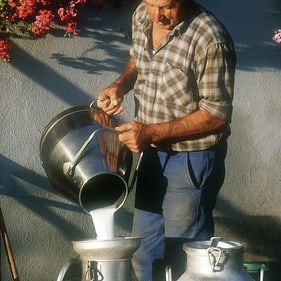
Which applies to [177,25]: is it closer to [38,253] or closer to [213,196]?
[213,196]

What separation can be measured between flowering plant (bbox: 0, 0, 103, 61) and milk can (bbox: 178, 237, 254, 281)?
192cm

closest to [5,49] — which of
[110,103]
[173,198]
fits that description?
[110,103]

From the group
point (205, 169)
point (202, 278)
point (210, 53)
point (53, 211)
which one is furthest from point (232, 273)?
point (53, 211)

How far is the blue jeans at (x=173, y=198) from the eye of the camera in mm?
5125

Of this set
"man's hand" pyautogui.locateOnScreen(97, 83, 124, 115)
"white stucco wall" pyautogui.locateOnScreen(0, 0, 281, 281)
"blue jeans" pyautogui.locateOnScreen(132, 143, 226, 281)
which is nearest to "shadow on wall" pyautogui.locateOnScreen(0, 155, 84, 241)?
"white stucco wall" pyautogui.locateOnScreen(0, 0, 281, 281)

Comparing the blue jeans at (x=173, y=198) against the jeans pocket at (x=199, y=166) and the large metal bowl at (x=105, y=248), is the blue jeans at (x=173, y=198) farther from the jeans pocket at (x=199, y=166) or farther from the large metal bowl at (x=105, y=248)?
the large metal bowl at (x=105, y=248)

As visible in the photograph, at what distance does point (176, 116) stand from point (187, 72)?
0.88 ft

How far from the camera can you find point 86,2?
5953mm

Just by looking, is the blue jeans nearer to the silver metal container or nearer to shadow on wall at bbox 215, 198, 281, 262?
the silver metal container

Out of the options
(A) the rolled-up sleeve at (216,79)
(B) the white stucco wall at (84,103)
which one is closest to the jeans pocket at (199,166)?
(A) the rolled-up sleeve at (216,79)

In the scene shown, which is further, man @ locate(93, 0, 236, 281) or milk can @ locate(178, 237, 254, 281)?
man @ locate(93, 0, 236, 281)

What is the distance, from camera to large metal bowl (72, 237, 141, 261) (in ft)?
14.7

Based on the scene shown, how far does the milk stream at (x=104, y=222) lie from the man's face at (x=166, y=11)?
1.06m

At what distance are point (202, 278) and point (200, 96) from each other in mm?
1076
